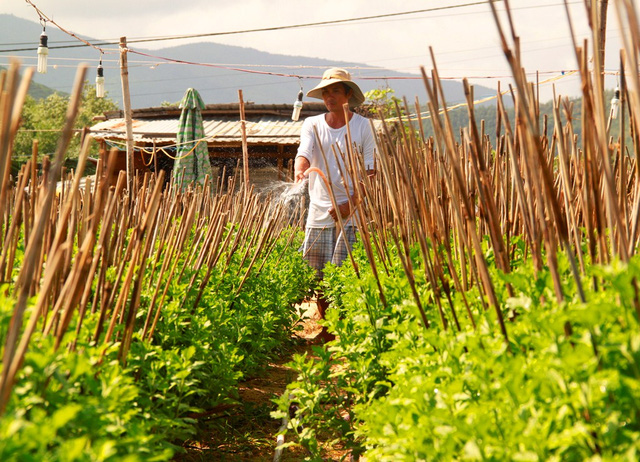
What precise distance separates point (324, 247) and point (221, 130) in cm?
900

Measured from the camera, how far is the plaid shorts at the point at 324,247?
5.36m

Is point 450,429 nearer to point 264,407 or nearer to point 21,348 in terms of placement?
point 21,348

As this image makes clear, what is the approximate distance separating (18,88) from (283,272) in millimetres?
4049

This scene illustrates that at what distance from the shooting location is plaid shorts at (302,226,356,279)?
5.36m

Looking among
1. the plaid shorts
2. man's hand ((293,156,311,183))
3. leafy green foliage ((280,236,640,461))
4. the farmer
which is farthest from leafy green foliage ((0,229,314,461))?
the plaid shorts

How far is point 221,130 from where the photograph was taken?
14.1 m

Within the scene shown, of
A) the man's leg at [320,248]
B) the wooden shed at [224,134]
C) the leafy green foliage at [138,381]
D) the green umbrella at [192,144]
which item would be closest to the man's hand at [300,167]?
the man's leg at [320,248]

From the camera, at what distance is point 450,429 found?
118 cm

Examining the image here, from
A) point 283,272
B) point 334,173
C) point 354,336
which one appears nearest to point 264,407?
point 354,336

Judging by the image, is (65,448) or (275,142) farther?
(275,142)

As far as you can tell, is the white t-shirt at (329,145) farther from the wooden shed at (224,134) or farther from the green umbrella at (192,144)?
the wooden shed at (224,134)

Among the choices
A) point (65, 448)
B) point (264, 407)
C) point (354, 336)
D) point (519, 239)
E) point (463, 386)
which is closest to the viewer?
point (65, 448)

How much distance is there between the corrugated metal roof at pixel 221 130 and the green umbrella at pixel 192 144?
1414 millimetres

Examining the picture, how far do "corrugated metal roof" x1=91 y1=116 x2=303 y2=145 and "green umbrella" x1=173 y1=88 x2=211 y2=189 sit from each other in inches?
55.7
